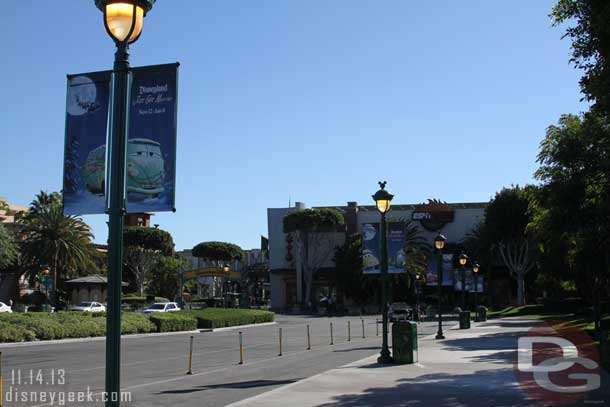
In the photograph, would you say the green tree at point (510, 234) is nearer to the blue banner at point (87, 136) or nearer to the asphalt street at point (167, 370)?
the asphalt street at point (167, 370)

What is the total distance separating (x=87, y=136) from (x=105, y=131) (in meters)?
0.32

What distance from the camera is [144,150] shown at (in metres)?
8.74

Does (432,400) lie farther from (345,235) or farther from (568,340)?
(345,235)

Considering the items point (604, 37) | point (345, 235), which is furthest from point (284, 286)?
point (604, 37)

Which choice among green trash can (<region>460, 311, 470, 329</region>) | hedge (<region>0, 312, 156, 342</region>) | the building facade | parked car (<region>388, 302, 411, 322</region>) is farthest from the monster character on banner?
the building facade

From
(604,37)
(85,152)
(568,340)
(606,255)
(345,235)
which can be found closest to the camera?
(85,152)

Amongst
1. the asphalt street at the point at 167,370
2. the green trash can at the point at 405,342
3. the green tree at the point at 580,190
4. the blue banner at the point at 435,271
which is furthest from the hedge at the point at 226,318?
the green trash can at the point at 405,342

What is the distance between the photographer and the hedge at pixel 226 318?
1777 inches

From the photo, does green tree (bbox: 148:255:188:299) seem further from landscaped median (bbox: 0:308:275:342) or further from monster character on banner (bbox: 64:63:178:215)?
monster character on banner (bbox: 64:63:178:215)

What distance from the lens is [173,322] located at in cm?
4128

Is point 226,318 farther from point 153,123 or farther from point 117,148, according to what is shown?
point 117,148

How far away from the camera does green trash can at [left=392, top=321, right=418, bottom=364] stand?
Result: 18.7 metres

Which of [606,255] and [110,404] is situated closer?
[110,404]

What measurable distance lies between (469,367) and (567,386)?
4058mm
